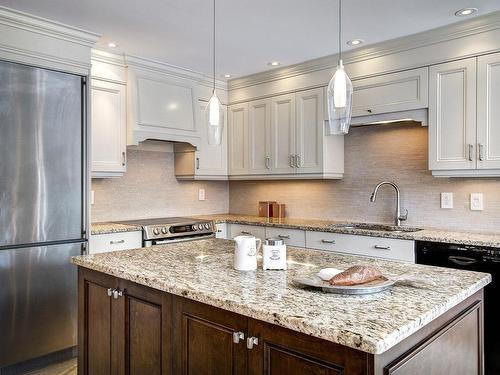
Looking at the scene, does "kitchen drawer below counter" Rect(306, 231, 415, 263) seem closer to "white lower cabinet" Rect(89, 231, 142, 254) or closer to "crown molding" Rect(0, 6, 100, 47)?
"white lower cabinet" Rect(89, 231, 142, 254)

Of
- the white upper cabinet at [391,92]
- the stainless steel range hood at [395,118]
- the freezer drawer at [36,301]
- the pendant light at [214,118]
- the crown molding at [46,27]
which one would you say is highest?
the crown molding at [46,27]

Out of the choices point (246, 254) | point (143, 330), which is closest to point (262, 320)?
point (246, 254)

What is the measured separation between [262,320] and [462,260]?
2.00 meters

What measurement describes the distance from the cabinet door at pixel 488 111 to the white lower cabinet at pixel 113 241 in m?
2.76

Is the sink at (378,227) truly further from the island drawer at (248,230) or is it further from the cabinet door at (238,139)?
the cabinet door at (238,139)

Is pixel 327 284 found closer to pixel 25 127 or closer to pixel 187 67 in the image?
pixel 25 127

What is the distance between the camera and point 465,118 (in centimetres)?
298

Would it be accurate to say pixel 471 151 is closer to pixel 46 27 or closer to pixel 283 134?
pixel 283 134

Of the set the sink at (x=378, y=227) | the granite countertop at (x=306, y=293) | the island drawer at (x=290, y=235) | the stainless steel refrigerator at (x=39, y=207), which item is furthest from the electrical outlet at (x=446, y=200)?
the stainless steel refrigerator at (x=39, y=207)

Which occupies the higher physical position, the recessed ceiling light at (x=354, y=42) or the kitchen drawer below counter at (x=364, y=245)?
the recessed ceiling light at (x=354, y=42)

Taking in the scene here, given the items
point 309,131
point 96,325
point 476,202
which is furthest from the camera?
point 309,131

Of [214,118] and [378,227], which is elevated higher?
[214,118]

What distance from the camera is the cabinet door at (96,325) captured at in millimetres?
1915

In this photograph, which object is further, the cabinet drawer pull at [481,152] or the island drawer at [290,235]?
the island drawer at [290,235]
